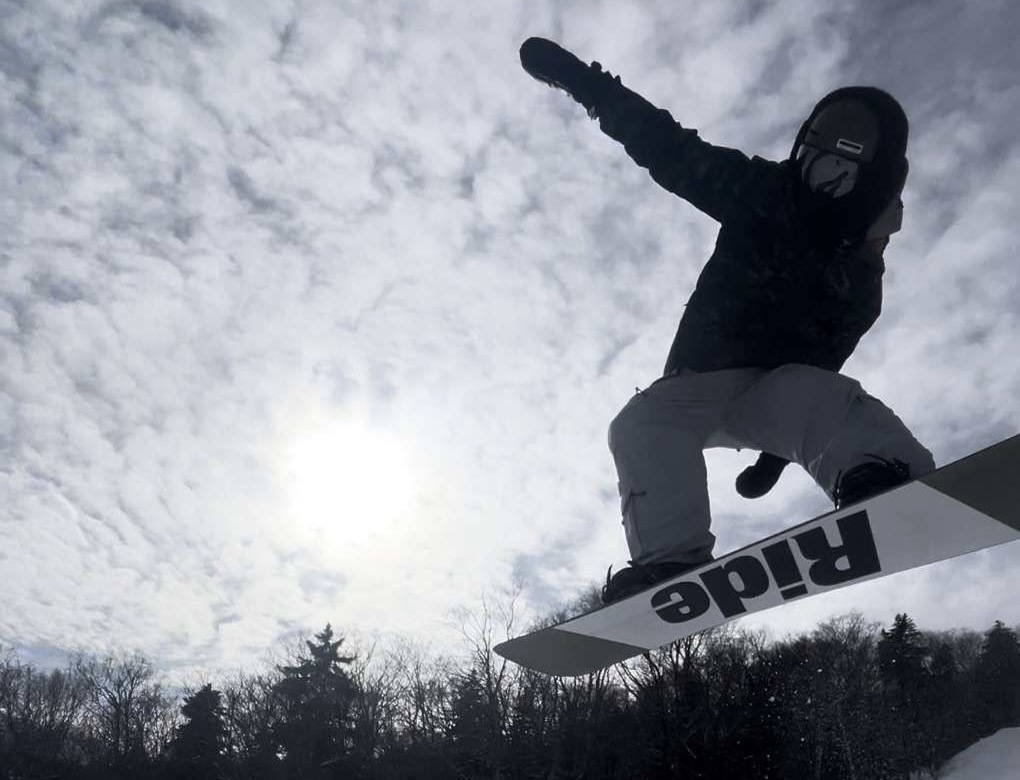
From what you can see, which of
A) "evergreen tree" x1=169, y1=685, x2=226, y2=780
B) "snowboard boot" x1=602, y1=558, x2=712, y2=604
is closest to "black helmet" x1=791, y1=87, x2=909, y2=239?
"snowboard boot" x1=602, y1=558, x2=712, y2=604

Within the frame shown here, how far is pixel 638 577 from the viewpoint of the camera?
1.98 metres

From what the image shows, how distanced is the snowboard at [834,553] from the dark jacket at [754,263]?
23.5 inches

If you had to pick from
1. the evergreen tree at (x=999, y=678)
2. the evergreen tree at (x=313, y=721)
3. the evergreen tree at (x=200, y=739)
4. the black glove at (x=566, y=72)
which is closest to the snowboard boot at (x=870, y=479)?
the black glove at (x=566, y=72)

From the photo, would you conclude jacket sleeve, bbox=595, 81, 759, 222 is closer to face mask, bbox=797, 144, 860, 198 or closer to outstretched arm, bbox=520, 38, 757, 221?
outstretched arm, bbox=520, 38, 757, 221

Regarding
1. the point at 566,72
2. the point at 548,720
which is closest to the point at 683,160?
the point at 566,72

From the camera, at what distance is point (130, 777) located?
36656 mm

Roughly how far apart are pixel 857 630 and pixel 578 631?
52.5 meters

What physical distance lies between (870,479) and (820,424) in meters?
0.27

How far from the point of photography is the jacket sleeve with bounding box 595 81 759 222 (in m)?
2.04

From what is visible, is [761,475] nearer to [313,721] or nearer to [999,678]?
[313,721]

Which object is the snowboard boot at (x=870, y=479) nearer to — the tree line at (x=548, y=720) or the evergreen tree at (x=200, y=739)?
the tree line at (x=548, y=720)

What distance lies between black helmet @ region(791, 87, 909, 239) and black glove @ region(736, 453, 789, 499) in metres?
0.86

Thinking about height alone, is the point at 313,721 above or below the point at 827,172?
above

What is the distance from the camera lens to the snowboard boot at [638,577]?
1.92 meters
